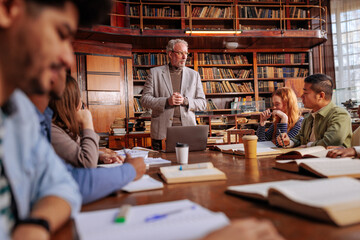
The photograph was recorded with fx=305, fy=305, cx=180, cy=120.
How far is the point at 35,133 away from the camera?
0.70 metres

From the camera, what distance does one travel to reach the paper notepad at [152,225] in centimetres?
55

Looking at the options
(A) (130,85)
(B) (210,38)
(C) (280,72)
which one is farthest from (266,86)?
(A) (130,85)

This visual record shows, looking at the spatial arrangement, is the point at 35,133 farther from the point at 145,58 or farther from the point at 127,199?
the point at 145,58

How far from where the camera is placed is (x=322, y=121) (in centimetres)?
228

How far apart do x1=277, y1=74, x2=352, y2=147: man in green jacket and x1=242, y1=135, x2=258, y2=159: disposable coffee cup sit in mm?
546

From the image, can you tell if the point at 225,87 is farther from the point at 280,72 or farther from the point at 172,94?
the point at 172,94

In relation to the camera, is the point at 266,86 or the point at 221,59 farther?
the point at 266,86

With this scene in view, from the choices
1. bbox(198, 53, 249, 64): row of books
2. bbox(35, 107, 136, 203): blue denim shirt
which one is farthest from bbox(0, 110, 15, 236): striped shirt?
bbox(198, 53, 249, 64): row of books

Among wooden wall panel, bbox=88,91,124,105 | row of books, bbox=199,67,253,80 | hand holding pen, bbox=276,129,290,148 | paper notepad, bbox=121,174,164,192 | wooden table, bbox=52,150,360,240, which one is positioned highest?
row of books, bbox=199,67,253,80

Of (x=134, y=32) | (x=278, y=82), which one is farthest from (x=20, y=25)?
(x=278, y=82)

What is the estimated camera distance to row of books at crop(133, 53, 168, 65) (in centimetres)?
663

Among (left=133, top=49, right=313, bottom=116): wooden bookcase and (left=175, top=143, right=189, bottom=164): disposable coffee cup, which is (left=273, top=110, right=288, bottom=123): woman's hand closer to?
(left=175, top=143, right=189, bottom=164): disposable coffee cup

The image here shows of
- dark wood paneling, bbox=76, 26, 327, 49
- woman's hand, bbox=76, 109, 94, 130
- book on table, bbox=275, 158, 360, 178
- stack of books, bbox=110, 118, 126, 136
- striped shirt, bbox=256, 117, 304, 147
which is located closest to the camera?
book on table, bbox=275, 158, 360, 178

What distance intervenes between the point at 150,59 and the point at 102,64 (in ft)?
3.37
